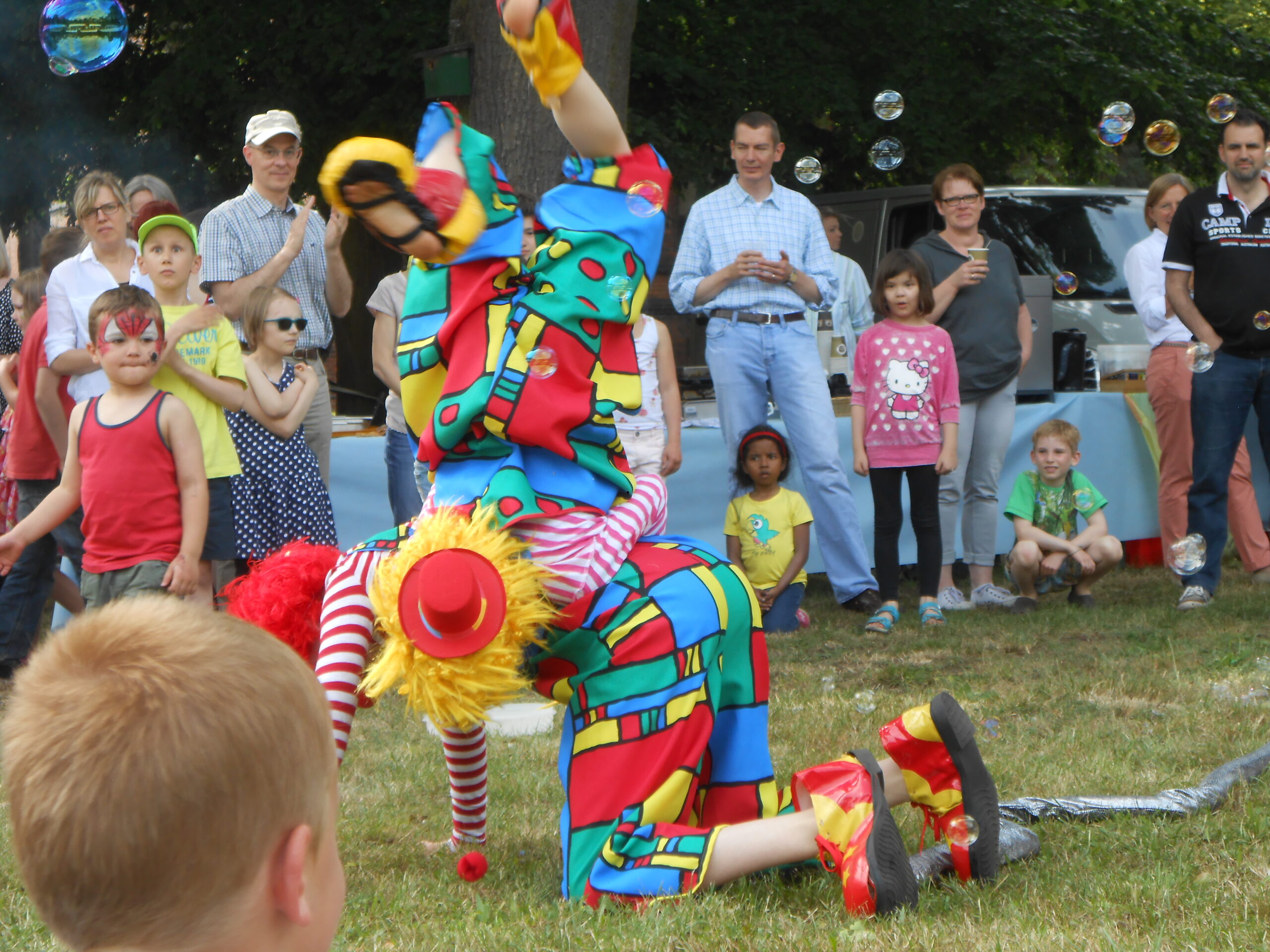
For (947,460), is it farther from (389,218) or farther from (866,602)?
(389,218)

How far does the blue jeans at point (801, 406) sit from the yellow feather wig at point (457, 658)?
3.83m

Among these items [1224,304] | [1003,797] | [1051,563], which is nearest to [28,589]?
[1003,797]

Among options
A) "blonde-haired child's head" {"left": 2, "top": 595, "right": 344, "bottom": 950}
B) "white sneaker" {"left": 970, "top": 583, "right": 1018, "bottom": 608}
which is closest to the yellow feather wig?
"blonde-haired child's head" {"left": 2, "top": 595, "right": 344, "bottom": 950}

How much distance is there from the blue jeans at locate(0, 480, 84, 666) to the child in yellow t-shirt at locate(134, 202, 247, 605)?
721mm

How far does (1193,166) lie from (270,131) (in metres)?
10.6

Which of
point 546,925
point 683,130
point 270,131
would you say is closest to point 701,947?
point 546,925

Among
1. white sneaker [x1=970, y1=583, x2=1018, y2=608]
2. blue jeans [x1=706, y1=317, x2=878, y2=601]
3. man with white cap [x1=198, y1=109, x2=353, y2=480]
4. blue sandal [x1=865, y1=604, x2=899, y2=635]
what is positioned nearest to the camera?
man with white cap [x1=198, y1=109, x2=353, y2=480]

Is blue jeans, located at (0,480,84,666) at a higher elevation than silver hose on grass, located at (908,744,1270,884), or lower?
higher

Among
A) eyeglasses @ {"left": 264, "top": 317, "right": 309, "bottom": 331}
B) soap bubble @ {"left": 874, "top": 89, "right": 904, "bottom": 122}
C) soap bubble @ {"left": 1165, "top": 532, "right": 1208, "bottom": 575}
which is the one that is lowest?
soap bubble @ {"left": 1165, "top": 532, "right": 1208, "bottom": 575}

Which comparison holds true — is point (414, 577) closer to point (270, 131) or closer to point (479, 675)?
point (479, 675)

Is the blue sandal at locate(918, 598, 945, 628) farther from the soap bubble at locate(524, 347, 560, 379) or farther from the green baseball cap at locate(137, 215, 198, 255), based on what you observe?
the soap bubble at locate(524, 347, 560, 379)

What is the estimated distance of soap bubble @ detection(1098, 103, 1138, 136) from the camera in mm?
7922

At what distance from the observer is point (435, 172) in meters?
2.46

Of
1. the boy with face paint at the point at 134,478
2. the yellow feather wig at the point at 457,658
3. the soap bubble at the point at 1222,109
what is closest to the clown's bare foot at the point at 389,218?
the yellow feather wig at the point at 457,658
